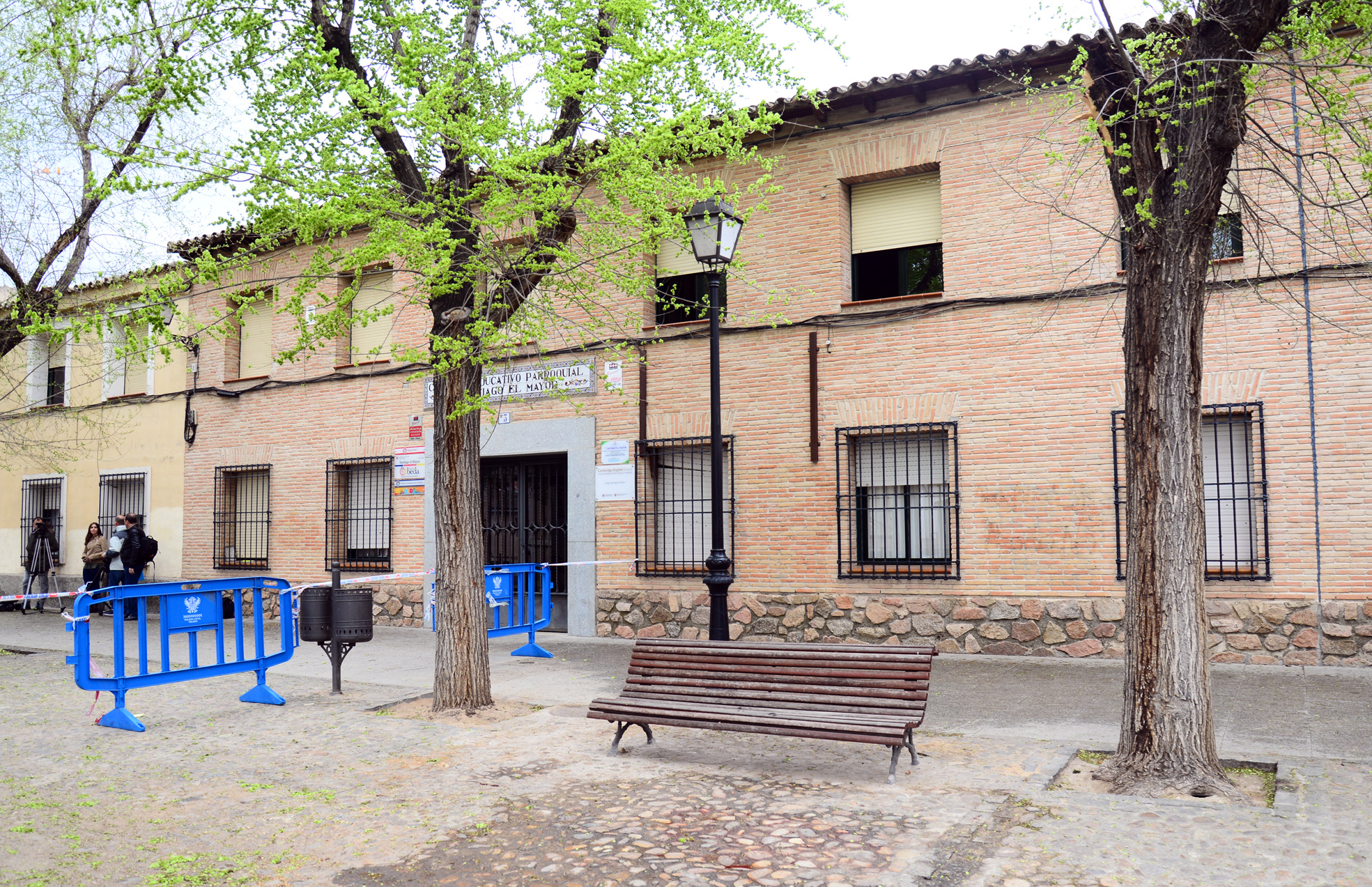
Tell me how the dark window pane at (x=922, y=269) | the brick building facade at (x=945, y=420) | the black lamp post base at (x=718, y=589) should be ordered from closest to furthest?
1. the black lamp post base at (x=718, y=589)
2. the brick building facade at (x=945, y=420)
3. the dark window pane at (x=922, y=269)

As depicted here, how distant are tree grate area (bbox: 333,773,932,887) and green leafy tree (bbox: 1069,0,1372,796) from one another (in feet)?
5.02

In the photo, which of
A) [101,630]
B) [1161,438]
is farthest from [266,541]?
[1161,438]

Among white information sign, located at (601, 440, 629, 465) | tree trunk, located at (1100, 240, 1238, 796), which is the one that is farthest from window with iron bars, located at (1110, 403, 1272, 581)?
white information sign, located at (601, 440, 629, 465)

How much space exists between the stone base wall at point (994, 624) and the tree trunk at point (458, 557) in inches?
108

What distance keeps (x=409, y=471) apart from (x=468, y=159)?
7482 millimetres

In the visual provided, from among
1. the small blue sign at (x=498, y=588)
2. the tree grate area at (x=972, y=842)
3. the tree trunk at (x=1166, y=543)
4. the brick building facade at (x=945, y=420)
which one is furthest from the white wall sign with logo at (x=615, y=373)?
the tree grate area at (x=972, y=842)

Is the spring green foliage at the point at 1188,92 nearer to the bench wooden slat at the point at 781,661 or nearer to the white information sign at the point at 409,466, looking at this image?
the bench wooden slat at the point at 781,661

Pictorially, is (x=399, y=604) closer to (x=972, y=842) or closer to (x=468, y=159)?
(x=468, y=159)

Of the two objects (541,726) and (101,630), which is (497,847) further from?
(101,630)

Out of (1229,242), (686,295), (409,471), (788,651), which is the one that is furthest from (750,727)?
(409,471)

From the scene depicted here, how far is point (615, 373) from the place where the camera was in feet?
39.0

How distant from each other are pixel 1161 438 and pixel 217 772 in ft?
18.0

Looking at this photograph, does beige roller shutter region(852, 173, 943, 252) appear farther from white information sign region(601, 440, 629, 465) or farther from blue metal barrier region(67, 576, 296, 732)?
blue metal barrier region(67, 576, 296, 732)

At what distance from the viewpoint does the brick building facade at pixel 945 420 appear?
859 centimetres
